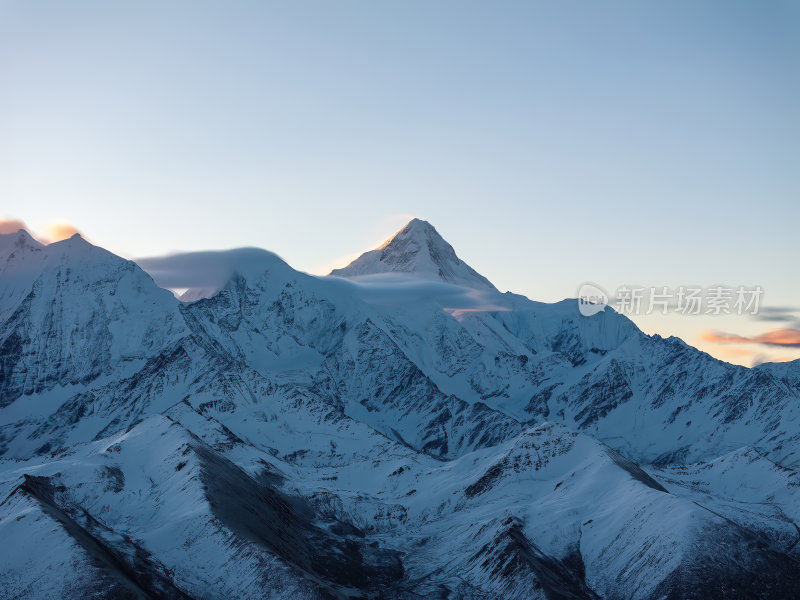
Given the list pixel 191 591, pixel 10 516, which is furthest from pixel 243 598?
Answer: pixel 10 516

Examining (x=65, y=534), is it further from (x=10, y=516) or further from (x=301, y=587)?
(x=301, y=587)

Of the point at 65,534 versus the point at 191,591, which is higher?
the point at 65,534

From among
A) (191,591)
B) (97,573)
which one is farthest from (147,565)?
(97,573)

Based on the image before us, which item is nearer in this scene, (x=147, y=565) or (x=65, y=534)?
(x=65, y=534)

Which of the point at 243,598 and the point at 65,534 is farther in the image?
the point at 243,598

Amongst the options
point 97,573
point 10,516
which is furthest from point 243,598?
point 10,516

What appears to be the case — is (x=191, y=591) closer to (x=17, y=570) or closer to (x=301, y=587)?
(x=301, y=587)

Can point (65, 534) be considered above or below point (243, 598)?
above
